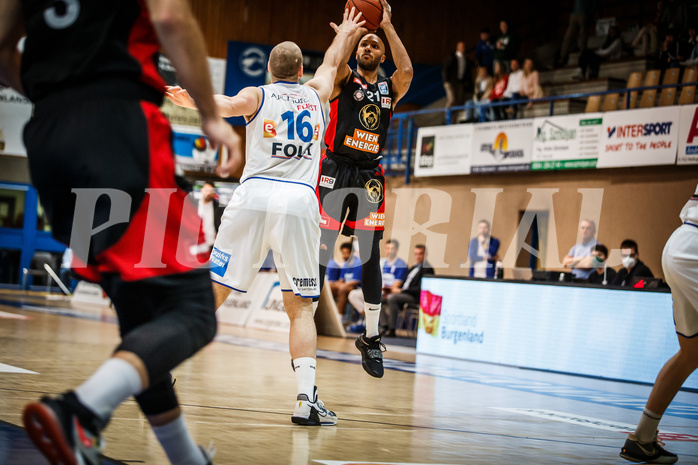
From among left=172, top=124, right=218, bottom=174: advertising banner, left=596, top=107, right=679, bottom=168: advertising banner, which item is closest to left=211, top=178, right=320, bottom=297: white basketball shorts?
left=596, top=107, right=679, bottom=168: advertising banner

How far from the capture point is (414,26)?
2525cm

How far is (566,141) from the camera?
16328 mm

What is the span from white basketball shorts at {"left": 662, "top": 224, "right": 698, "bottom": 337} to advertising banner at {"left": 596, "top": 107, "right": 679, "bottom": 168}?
10.9 metres

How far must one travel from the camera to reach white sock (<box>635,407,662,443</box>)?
443 cm

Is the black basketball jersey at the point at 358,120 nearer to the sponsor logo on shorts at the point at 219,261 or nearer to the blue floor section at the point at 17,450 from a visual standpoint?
the sponsor logo on shorts at the point at 219,261

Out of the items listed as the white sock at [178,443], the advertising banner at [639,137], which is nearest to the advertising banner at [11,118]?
the advertising banner at [639,137]

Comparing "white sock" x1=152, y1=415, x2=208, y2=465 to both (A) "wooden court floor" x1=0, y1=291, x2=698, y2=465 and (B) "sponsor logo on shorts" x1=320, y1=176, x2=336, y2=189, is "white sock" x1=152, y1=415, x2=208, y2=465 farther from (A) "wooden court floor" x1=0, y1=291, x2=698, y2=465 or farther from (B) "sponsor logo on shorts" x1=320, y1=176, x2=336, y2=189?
(B) "sponsor logo on shorts" x1=320, y1=176, x2=336, y2=189

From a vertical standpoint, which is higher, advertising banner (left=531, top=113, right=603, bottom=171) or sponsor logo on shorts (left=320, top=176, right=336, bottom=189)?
advertising banner (left=531, top=113, right=603, bottom=171)

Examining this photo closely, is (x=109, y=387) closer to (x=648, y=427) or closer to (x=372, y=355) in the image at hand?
(x=648, y=427)

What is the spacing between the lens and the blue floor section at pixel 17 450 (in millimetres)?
3107

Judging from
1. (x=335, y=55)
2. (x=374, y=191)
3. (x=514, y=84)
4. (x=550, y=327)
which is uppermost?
(x=514, y=84)

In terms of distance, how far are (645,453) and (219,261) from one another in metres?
2.69

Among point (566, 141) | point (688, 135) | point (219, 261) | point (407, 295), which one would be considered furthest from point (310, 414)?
point (566, 141)

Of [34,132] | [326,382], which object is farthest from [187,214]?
[326,382]
